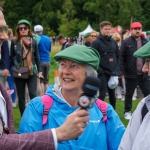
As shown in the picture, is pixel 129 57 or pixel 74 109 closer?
pixel 74 109

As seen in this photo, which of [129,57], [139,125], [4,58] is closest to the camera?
[139,125]

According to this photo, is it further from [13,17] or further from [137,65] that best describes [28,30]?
[13,17]

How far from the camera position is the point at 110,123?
346cm

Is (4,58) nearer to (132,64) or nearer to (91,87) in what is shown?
(132,64)

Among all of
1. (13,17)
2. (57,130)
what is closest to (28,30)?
(57,130)

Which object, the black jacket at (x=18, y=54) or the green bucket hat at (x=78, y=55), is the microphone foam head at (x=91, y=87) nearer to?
the green bucket hat at (x=78, y=55)

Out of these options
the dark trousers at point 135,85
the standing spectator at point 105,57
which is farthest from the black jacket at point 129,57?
the standing spectator at point 105,57

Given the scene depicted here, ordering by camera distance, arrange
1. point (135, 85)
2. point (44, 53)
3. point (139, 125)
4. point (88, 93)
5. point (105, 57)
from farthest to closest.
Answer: point (44, 53) < point (135, 85) < point (105, 57) < point (139, 125) < point (88, 93)

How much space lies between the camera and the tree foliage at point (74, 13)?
184ft

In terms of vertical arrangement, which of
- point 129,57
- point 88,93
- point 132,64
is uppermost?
point 88,93

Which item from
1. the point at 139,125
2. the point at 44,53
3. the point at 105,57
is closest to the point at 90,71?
the point at 139,125

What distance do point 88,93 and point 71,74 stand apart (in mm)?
→ 1220

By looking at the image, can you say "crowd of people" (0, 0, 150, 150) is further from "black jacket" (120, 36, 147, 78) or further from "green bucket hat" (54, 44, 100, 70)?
"black jacket" (120, 36, 147, 78)

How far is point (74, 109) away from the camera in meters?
3.41
